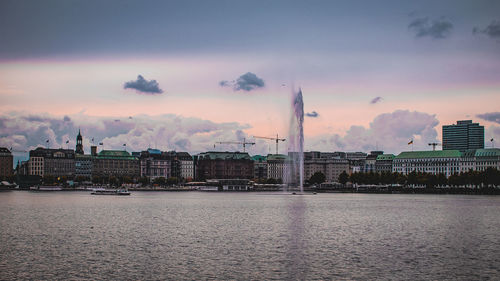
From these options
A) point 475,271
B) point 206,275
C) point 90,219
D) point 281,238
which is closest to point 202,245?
point 281,238

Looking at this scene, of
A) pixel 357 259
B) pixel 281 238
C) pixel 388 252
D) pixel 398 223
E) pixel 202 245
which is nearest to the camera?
pixel 357 259

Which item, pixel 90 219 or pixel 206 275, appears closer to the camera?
pixel 206 275

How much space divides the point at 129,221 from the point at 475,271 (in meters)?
40.7

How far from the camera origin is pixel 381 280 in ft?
107

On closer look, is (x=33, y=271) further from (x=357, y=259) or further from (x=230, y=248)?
(x=357, y=259)

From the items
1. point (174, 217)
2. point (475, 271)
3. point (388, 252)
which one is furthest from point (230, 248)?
point (174, 217)

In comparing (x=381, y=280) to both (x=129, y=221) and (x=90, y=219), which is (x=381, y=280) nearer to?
(x=129, y=221)

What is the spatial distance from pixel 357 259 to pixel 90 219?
39086 millimetres

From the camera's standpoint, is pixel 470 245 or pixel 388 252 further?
pixel 470 245

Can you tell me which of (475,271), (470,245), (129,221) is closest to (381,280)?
(475,271)

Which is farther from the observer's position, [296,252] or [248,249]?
[248,249]

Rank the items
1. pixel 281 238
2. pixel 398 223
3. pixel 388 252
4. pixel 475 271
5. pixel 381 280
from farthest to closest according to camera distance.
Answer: pixel 398 223 → pixel 281 238 → pixel 388 252 → pixel 475 271 → pixel 381 280

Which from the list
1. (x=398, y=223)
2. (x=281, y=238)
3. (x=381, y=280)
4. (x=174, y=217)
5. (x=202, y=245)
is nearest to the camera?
(x=381, y=280)

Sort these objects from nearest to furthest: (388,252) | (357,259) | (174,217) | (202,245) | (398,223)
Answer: (357,259)
(388,252)
(202,245)
(398,223)
(174,217)
